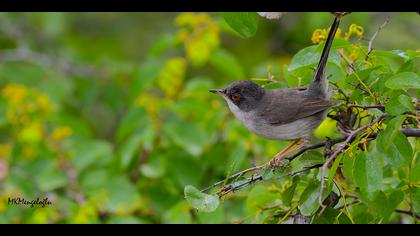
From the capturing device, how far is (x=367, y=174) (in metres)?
2.54

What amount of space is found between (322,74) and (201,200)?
1.02m

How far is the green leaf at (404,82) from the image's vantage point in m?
2.51

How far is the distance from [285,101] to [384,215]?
1.56m

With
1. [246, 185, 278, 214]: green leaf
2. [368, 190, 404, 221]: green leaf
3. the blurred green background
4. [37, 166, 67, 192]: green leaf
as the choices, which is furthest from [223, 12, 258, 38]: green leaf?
[37, 166, 67, 192]: green leaf

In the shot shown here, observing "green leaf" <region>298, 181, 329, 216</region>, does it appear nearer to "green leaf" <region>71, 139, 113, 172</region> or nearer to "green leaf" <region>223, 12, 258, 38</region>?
"green leaf" <region>223, 12, 258, 38</region>

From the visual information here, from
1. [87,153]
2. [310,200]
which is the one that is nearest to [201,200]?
[310,200]

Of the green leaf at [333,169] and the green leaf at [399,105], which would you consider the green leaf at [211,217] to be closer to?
the green leaf at [333,169]

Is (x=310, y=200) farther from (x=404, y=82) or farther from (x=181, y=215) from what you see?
(x=181, y=215)

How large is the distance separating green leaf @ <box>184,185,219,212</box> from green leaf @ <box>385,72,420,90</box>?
0.82 meters

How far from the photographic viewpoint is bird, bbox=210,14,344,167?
3813mm

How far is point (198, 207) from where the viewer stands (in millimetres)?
2531

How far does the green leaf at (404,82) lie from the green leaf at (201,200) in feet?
2.70

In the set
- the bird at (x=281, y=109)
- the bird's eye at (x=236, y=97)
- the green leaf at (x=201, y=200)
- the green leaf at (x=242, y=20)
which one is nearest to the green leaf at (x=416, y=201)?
the bird at (x=281, y=109)

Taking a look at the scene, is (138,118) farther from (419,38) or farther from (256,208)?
(419,38)
